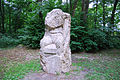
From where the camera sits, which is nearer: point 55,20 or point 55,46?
point 55,46

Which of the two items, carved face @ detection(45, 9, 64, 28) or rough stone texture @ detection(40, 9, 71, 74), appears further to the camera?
carved face @ detection(45, 9, 64, 28)

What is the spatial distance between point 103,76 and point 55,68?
5.45 feet

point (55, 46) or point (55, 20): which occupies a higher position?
point (55, 20)

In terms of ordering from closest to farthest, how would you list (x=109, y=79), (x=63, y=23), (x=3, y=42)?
(x=109, y=79)
(x=63, y=23)
(x=3, y=42)

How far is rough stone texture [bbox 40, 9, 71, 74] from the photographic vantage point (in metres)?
3.48

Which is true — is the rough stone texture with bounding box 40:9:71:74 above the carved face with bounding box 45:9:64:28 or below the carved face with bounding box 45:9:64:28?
below

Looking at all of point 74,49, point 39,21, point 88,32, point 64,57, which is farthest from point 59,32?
point 39,21

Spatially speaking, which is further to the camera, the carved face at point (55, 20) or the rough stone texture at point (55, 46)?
the carved face at point (55, 20)

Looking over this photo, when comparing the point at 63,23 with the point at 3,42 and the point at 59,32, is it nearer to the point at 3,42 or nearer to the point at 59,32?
the point at 59,32

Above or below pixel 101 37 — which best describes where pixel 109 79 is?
below

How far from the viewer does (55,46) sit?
11.7 ft

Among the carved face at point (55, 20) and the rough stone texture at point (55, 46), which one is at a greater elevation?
the carved face at point (55, 20)

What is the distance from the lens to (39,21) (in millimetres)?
7992

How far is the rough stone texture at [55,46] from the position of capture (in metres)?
3.48
